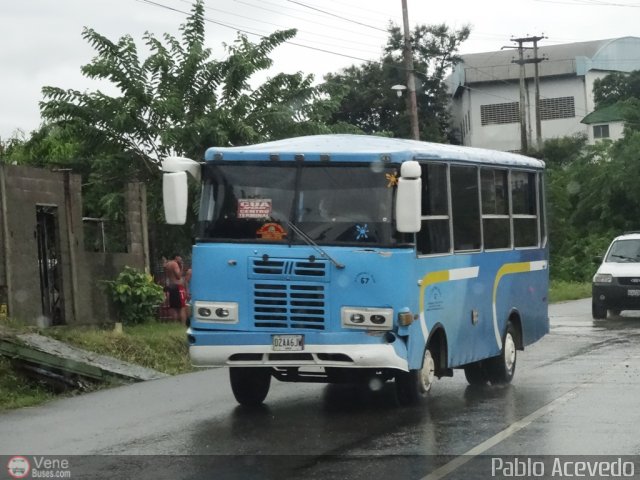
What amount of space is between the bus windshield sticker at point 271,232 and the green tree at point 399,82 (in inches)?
2124

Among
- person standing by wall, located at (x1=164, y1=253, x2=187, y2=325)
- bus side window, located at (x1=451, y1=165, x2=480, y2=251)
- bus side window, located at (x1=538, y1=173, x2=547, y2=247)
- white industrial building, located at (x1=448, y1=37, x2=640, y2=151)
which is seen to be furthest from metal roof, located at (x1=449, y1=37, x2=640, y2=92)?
bus side window, located at (x1=451, y1=165, x2=480, y2=251)

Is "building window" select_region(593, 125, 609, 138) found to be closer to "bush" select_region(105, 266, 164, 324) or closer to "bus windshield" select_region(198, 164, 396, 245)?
"bush" select_region(105, 266, 164, 324)

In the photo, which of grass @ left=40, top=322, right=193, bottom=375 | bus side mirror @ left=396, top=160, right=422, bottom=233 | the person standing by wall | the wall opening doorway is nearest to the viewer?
bus side mirror @ left=396, top=160, right=422, bottom=233

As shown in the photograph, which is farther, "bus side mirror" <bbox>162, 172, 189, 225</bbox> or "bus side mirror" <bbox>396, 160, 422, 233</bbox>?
"bus side mirror" <bbox>162, 172, 189, 225</bbox>

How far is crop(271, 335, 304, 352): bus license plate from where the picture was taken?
37.2 ft

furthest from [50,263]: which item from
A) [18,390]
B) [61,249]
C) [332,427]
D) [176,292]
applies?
[332,427]

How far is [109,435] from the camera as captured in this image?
10.9m

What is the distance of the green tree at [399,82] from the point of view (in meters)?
67.3

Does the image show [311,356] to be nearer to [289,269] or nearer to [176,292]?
[289,269]

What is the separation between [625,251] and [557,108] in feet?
185

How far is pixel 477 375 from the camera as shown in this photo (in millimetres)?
14625

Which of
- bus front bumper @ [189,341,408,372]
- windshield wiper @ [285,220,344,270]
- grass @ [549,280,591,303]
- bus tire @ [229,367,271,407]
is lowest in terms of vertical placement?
grass @ [549,280,591,303]

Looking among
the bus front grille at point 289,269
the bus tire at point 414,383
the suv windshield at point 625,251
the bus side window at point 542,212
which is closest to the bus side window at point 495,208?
the bus side window at point 542,212

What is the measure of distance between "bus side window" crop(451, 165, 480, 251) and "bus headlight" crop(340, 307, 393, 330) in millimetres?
1893
